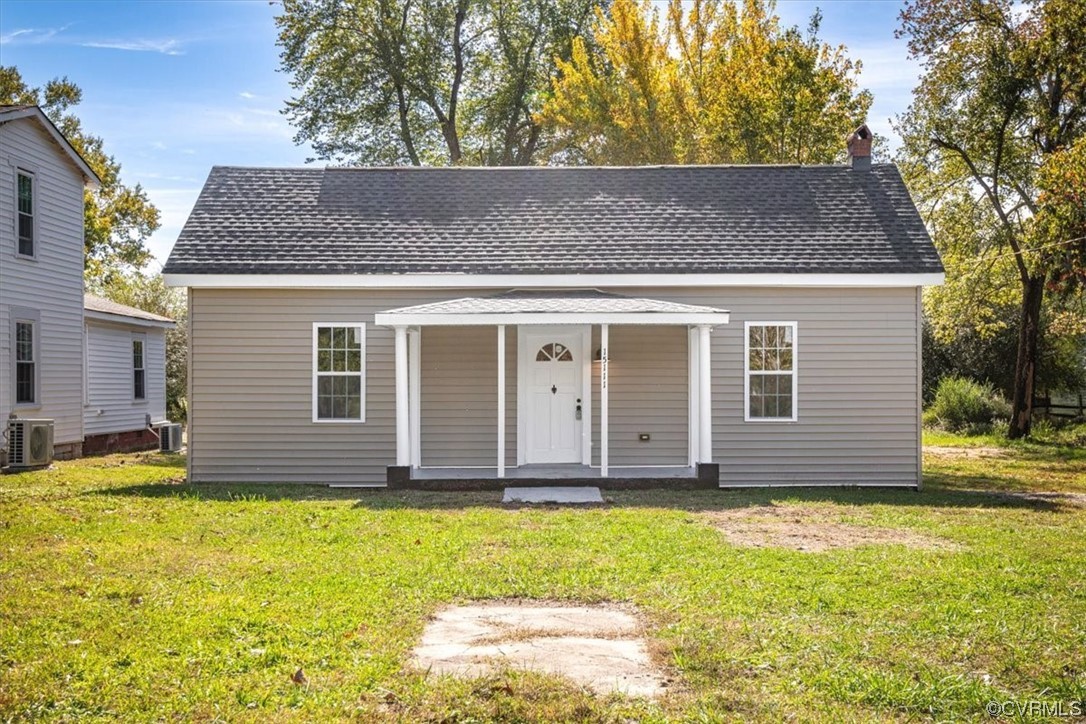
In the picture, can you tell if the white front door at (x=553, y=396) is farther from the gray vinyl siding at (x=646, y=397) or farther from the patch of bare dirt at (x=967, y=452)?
A: the patch of bare dirt at (x=967, y=452)

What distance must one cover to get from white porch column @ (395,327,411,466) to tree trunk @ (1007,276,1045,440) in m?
16.9

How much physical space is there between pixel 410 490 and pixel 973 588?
839 centimetres

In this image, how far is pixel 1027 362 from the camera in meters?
24.2

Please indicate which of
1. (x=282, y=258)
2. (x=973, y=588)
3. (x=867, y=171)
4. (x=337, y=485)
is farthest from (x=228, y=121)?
(x=973, y=588)

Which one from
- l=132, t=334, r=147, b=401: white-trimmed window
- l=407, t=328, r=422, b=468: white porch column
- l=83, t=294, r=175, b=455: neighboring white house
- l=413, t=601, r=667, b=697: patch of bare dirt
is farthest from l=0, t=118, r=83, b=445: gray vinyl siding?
l=413, t=601, r=667, b=697: patch of bare dirt

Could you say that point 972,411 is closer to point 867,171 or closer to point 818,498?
Answer: point 867,171

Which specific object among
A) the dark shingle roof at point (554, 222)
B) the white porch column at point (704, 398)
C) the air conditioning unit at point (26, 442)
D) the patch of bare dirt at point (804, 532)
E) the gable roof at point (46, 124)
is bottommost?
the patch of bare dirt at point (804, 532)

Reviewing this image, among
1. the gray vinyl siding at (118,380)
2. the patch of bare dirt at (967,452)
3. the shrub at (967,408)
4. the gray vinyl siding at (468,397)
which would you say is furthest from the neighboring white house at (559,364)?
the shrub at (967,408)

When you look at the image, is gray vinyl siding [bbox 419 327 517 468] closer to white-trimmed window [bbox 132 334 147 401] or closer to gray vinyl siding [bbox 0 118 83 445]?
gray vinyl siding [bbox 0 118 83 445]

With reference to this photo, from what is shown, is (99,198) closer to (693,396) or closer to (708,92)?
(708,92)

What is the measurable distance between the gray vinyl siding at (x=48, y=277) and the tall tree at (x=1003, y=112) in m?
19.6

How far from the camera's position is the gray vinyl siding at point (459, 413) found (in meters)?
15.2

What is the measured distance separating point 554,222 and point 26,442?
9599 millimetres

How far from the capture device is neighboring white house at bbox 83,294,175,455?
21.8 m
